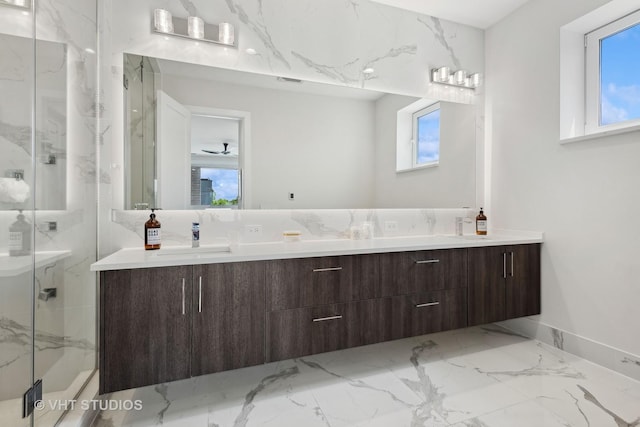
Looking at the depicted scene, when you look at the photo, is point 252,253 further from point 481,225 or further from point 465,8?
point 465,8

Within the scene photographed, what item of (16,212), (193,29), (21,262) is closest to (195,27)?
(193,29)

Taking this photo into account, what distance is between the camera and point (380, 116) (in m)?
2.44

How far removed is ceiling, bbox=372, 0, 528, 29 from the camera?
2428 mm

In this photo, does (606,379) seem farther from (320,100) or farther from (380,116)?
(320,100)

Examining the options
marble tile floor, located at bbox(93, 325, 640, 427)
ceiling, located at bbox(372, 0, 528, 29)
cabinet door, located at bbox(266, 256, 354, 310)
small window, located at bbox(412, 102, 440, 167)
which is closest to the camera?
marble tile floor, located at bbox(93, 325, 640, 427)

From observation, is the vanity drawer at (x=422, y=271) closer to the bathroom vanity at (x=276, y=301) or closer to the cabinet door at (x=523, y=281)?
the bathroom vanity at (x=276, y=301)

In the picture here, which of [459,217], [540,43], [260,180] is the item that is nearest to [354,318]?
[260,180]

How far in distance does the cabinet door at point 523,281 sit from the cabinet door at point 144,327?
2.11 meters

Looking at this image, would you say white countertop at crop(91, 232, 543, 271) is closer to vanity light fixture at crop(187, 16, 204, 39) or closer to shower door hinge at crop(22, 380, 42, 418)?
shower door hinge at crop(22, 380, 42, 418)

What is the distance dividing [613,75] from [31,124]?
326 centimetres

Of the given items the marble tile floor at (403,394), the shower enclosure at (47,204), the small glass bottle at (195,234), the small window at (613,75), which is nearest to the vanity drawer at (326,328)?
the marble tile floor at (403,394)

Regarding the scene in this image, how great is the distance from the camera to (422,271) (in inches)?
77.2

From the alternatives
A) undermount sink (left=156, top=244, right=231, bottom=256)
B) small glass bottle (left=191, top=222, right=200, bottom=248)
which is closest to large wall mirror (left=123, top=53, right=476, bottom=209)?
small glass bottle (left=191, top=222, right=200, bottom=248)

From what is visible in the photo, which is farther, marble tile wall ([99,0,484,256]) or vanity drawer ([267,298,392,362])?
marble tile wall ([99,0,484,256])
